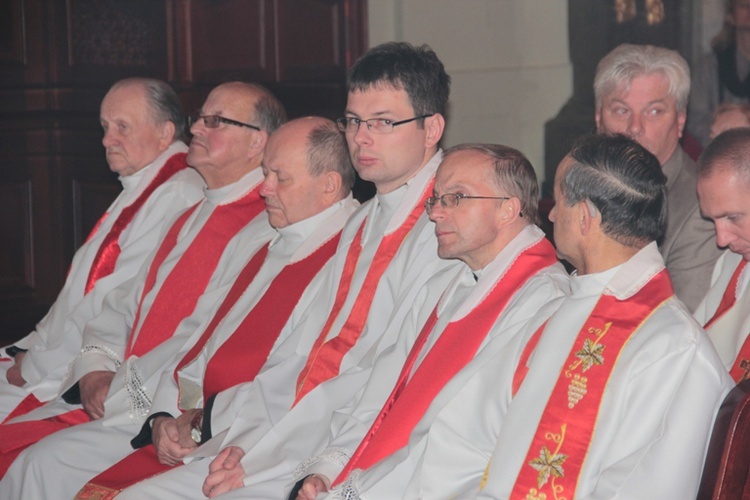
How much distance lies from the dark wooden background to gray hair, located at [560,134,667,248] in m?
4.24

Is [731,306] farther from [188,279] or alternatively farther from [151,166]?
[151,166]

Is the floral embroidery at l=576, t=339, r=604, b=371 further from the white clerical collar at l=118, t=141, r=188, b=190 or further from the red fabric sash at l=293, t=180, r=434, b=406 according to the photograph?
the white clerical collar at l=118, t=141, r=188, b=190

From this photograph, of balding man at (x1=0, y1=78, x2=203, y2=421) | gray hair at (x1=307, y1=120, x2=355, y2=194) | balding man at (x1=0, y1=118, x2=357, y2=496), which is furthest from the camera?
balding man at (x1=0, y1=78, x2=203, y2=421)

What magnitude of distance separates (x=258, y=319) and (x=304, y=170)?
0.56 meters

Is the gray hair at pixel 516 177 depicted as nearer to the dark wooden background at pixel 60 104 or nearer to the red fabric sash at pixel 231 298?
the red fabric sash at pixel 231 298

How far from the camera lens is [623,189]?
271 cm

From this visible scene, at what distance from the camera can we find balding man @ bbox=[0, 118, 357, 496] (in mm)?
3902

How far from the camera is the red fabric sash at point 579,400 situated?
8.71 feet

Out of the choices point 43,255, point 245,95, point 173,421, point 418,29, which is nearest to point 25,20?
point 43,255

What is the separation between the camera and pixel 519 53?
609 centimetres

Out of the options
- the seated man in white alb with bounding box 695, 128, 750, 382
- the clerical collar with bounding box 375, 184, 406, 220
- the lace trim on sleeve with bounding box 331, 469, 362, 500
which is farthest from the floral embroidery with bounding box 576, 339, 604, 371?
the clerical collar with bounding box 375, 184, 406, 220

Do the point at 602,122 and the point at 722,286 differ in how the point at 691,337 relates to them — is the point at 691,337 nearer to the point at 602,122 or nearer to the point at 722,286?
the point at 722,286

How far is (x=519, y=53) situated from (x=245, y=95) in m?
2.01

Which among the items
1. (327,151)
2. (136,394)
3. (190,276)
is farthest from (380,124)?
(136,394)
